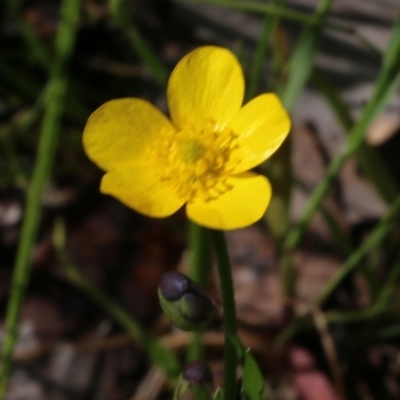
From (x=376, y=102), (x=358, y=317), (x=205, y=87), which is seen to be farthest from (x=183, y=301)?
(x=358, y=317)

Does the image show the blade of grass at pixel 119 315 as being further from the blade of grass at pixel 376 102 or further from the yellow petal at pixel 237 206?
the yellow petal at pixel 237 206

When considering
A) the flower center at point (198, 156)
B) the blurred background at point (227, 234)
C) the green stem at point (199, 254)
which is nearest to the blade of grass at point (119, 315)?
the blurred background at point (227, 234)

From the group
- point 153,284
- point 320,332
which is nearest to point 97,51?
point 153,284

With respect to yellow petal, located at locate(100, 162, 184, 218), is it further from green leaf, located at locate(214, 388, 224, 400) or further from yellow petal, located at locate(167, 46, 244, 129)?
green leaf, located at locate(214, 388, 224, 400)

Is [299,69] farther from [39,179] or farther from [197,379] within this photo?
[197,379]

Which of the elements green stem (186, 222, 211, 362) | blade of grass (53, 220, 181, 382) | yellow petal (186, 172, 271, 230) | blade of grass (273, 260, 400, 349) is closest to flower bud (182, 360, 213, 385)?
yellow petal (186, 172, 271, 230)

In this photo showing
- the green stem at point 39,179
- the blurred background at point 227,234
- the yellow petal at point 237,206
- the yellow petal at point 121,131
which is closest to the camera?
the yellow petal at point 237,206

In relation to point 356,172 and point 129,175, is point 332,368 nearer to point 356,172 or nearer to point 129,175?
point 356,172
